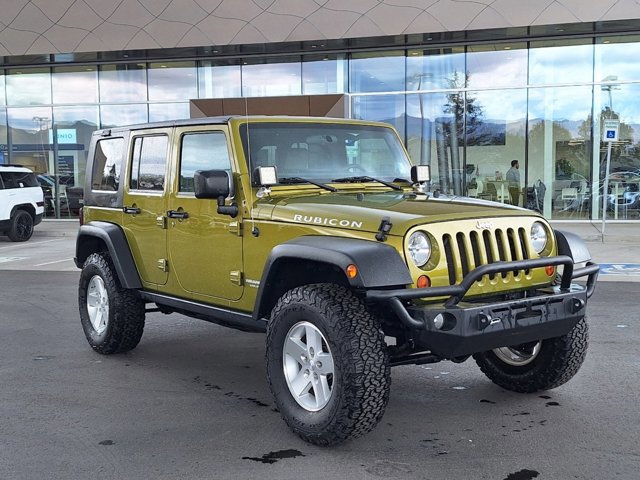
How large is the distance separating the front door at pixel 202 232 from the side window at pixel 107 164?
106 centimetres

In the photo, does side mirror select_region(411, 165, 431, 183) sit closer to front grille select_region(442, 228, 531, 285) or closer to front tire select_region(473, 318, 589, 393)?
front grille select_region(442, 228, 531, 285)

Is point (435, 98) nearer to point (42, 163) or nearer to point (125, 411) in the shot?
point (42, 163)

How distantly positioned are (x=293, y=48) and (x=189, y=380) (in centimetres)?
1754

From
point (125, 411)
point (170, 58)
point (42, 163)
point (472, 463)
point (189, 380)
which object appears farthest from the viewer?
point (42, 163)

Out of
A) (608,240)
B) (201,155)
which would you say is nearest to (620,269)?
(608,240)

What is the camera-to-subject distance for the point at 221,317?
5262 mm

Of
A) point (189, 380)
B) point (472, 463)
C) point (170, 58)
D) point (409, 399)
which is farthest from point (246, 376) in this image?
point (170, 58)

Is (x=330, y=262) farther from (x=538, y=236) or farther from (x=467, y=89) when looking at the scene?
(x=467, y=89)

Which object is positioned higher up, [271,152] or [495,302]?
[271,152]

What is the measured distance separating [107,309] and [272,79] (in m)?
17.4

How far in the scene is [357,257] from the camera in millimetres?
3979

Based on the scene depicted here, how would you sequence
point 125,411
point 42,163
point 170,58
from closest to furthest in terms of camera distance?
1. point 125,411
2. point 170,58
3. point 42,163

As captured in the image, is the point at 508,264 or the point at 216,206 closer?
the point at 508,264

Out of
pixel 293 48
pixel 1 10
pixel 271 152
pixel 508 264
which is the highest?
pixel 1 10
